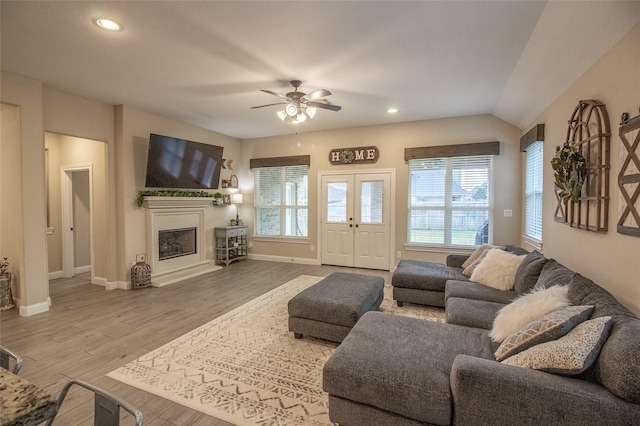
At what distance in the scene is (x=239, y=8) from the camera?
90.5 inches

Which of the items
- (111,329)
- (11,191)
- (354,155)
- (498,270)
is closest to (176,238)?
(11,191)

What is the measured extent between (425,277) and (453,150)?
2709mm

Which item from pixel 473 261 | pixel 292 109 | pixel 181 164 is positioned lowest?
pixel 473 261

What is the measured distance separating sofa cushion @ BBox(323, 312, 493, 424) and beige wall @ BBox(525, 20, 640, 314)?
1069mm

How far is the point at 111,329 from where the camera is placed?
129 inches

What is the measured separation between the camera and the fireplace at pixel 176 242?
538 cm

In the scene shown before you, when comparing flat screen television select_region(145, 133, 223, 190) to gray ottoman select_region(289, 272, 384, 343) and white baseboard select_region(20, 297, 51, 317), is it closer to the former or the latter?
white baseboard select_region(20, 297, 51, 317)

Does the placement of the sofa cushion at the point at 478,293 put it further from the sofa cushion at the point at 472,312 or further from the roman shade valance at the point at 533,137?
the roman shade valance at the point at 533,137

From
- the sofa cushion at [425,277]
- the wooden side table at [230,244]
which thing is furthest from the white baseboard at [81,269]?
the sofa cushion at [425,277]

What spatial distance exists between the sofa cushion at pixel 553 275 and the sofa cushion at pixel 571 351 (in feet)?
2.73

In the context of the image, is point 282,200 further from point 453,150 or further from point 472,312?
point 472,312

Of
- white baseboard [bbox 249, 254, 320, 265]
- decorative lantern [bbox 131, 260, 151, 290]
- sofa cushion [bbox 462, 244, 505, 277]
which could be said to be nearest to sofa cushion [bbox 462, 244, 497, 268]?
sofa cushion [bbox 462, 244, 505, 277]

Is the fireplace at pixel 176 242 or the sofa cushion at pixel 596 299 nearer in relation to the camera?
the sofa cushion at pixel 596 299

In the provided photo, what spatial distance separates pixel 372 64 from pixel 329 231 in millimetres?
3781
